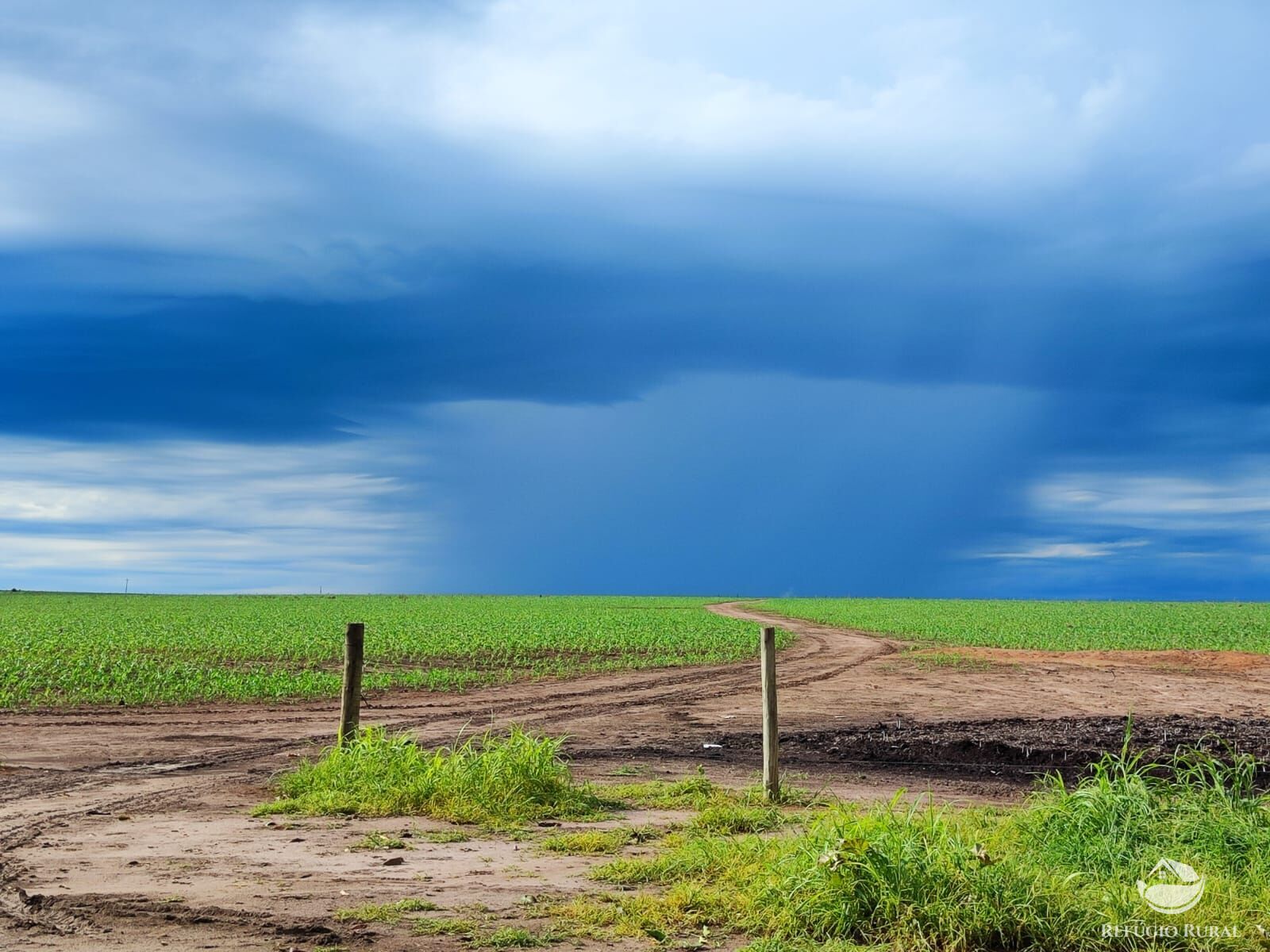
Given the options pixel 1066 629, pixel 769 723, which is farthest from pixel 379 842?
pixel 1066 629

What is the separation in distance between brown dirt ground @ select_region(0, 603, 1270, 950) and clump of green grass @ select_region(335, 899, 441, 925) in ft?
0.53

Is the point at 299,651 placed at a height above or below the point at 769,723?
below

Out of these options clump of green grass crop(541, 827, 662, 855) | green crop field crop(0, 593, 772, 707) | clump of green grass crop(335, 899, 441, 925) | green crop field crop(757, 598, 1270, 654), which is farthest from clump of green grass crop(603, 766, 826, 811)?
green crop field crop(757, 598, 1270, 654)

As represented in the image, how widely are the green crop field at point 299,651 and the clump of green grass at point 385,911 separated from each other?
16675 mm

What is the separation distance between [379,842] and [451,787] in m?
1.55

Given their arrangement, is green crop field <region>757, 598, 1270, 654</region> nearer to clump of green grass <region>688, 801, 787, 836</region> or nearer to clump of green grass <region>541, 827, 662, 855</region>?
clump of green grass <region>688, 801, 787, 836</region>

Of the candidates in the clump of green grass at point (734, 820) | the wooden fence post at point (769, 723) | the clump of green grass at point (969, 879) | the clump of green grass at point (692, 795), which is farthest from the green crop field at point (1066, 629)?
the clump of green grass at point (969, 879)

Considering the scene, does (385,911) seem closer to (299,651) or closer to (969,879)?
(969,879)

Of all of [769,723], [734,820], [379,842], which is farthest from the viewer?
[769,723]

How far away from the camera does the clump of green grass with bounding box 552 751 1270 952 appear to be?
711 cm

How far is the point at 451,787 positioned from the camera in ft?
38.5

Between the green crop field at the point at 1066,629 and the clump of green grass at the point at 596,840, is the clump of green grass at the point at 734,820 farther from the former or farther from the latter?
the green crop field at the point at 1066,629

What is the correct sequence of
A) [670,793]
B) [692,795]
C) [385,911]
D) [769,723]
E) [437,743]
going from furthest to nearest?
[437,743], [670,793], [692,795], [769,723], [385,911]

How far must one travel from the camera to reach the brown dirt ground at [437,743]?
8.18m
